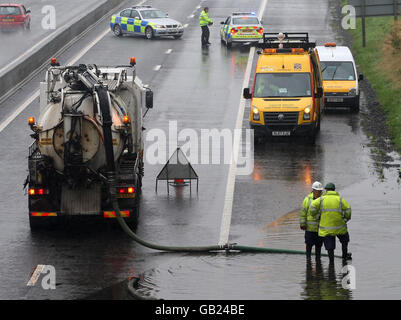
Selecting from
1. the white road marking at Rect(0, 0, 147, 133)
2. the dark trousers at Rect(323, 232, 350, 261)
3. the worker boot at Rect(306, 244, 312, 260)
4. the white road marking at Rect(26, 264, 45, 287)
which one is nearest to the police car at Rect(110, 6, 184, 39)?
the white road marking at Rect(0, 0, 147, 133)

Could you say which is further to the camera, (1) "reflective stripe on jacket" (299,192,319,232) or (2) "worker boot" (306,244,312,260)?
(2) "worker boot" (306,244,312,260)

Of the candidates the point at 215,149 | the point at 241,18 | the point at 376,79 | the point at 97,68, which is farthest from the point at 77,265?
the point at 241,18

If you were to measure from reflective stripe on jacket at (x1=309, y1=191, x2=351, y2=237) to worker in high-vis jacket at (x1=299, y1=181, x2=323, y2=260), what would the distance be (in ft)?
0.54

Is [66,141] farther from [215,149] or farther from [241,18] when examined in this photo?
[241,18]

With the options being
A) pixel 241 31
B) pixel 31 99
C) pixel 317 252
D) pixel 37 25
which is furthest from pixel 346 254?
pixel 37 25

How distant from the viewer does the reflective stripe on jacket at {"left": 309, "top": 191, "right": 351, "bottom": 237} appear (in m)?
17.5

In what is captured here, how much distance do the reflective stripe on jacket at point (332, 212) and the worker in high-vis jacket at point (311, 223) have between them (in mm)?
164

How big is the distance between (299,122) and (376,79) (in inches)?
394

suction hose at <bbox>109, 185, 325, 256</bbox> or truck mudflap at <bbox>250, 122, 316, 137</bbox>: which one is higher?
suction hose at <bbox>109, 185, 325, 256</bbox>

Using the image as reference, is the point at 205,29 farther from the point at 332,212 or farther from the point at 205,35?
the point at 332,212

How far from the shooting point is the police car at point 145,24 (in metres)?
48.4

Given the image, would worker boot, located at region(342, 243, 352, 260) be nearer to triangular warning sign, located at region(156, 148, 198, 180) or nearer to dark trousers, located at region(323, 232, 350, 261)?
dark trousers, located at region(323, 232, 350, 261)
